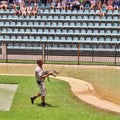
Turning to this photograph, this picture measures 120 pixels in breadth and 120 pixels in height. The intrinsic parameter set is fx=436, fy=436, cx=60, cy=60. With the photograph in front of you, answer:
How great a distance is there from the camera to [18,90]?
16.4 metres

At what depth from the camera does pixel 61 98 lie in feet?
49.2

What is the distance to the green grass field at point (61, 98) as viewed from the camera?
12328 millimetres

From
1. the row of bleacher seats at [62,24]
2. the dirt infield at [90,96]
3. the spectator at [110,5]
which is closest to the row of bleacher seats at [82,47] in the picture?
the row of bleacher seats at [62,24]

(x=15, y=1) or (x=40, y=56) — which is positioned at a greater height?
(x=15, y=1)

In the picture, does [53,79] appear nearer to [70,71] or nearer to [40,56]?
[70,71]

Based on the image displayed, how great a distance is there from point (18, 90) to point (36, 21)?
65.4 feet

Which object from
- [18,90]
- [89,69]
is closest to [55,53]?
[89,69]

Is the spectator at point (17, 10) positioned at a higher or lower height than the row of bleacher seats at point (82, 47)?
higher

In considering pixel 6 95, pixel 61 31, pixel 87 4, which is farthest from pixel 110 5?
pixel 6 95

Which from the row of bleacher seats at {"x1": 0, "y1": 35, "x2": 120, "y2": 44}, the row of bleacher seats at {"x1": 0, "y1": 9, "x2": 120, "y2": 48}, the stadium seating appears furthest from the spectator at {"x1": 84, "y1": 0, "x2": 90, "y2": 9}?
the row of bleacher seats at {"x1": 0, "y1": 35, "x2": 120, "y2": 44}

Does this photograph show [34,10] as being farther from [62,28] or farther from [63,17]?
[62,28]

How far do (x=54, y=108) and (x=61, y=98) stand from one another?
5.48 ft

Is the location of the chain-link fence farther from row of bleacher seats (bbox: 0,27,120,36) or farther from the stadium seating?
row of bleacher seats (bbox: 0,27,120,36)

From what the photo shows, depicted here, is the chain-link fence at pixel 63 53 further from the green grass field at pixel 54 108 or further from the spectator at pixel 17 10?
the green grass field at pixel 54 108
